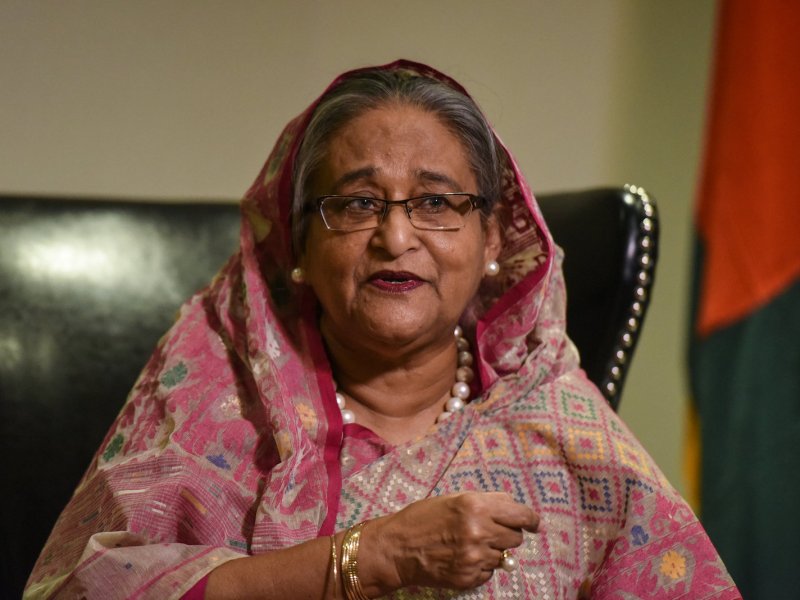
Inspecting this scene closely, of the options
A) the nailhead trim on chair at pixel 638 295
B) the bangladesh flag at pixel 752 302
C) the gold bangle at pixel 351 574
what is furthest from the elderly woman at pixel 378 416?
the bangladesh flag at pixel 752 302

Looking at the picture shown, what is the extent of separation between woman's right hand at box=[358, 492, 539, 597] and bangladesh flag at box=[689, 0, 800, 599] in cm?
113

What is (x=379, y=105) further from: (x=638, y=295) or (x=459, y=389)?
(x=638, y=295)

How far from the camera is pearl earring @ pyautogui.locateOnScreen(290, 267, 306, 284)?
1477 mm

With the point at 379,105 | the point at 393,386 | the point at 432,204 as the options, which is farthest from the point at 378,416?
the point at 379,105

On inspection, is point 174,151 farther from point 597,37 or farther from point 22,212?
point 597,37

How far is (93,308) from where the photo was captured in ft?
6.10

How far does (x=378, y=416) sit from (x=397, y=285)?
0.25 metres

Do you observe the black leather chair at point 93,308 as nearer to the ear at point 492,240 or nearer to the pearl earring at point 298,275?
the ear at point 492,240

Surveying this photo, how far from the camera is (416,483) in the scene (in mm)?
1338

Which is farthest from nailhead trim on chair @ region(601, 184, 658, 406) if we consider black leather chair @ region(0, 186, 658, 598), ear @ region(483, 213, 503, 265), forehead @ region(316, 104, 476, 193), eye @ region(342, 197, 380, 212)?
eye @ region(342, 197, 380, 212)

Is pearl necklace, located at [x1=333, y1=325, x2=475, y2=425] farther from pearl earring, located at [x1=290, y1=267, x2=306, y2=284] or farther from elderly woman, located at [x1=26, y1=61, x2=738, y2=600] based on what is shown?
pearl earring, located at [x1=290, y1=267, x2=306, y2=284]

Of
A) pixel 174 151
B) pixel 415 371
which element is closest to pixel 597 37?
pixel 174 151

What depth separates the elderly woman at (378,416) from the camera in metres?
1.20

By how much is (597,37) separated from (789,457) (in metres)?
1.20
